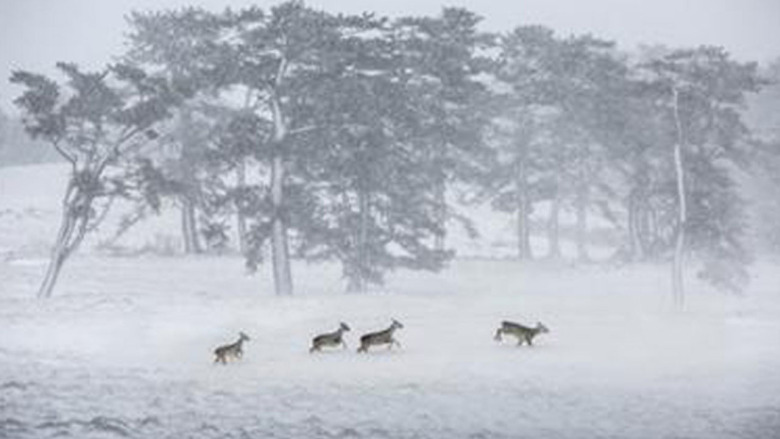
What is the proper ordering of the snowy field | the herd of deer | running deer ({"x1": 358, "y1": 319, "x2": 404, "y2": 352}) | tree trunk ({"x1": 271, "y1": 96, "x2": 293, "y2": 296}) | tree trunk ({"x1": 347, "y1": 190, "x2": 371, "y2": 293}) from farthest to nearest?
tree trunk ({"x1": 347, "y1": 190, "x2": 371, "y2": 293}) → tree trunk ({"x1": 271, "y1": 96, "x2": 293, "y2": 296}) → running deer ({"x1": 358, "y1": 319, "x2": 404, "y2": 352}) → the herd of deer → the snowy field

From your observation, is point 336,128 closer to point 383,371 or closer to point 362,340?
point 362,340

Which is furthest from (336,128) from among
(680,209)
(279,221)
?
(680,209)

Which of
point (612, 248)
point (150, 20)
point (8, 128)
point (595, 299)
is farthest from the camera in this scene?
point (8, 128)

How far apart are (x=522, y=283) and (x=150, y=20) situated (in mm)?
25281

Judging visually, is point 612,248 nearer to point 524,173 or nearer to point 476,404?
point 524,173

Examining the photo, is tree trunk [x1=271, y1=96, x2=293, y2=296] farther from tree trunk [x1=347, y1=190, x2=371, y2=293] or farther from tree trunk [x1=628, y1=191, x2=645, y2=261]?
tree trunk [x1=628, y1=191, x2=645, y2=261]

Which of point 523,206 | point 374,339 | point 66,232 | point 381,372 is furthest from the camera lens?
point 523,206

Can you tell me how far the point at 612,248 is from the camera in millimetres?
75750

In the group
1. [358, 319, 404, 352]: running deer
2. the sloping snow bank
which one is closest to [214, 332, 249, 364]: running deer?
the sloping snow bank

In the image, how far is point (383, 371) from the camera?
20391mm

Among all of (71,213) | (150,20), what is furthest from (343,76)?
(150,20)

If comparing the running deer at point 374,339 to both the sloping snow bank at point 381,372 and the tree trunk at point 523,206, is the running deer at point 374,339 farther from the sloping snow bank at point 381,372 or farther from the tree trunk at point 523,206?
the tree trunk at point 523,206

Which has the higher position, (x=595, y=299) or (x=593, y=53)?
(x=593, y=53)

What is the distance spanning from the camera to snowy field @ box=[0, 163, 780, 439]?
15492mm
